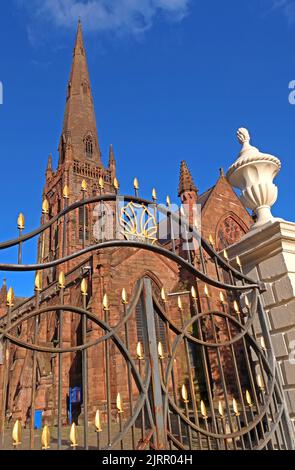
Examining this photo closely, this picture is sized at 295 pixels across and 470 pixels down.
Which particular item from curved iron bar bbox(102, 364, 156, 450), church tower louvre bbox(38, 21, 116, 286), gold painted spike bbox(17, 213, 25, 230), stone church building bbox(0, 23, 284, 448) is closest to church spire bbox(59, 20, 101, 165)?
church tower louvre bbox(38, 21, 116, 286)

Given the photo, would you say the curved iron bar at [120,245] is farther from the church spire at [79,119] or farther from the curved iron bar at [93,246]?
the church spire at [79,119]

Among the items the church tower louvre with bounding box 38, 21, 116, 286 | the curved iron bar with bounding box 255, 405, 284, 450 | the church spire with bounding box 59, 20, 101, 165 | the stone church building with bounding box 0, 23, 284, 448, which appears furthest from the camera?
the church spire with bounding box 59, 20, 101, 165

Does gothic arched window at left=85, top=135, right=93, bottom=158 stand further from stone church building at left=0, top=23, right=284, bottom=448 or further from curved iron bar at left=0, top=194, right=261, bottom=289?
curved iron bar at left=0, top=194, right=261, bottom=289

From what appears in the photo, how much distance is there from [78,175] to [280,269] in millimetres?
34631

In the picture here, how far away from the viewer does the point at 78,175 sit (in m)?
36.9

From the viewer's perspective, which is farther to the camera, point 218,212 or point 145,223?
point 218,212

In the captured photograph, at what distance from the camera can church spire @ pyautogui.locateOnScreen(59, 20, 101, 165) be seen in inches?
1620

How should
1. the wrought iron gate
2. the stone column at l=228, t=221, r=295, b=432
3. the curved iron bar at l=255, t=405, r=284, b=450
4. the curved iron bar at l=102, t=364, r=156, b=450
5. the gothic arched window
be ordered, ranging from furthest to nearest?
the gothic arched window → the stone column at l=228, t=221, r=295, b=432 → the curved iron bar at l=255, t=405, r=284, b=450 → the wrought iron gate → the curved iron bar at l=102, t=364, r=156, b=450

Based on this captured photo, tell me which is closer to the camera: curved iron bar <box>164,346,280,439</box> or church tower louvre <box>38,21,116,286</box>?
curved iron bar <box>164,346,280,439</box>

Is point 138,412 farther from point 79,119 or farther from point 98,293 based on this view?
point 79,119

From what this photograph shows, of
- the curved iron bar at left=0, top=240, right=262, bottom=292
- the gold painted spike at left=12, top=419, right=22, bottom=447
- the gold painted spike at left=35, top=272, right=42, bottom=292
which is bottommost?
the gold painted spike at left=12, top=419, right=22, bottom=447

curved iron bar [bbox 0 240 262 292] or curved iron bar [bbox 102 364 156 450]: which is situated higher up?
curved iron bar [bbox 0 240 262 292]
